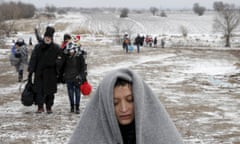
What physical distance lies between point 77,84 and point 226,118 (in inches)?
127

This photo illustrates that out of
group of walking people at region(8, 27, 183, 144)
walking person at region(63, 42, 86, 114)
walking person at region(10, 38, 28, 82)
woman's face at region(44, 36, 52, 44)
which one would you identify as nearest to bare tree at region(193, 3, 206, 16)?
walking person at region(10, 38, 28, 82)

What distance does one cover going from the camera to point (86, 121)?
1.89m

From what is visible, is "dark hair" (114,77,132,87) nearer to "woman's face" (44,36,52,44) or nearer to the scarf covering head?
the scarf covering head

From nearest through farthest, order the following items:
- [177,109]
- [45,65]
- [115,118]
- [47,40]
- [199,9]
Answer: [115,118] < [47,40] < [45,65] < [177,109] < [199,9]

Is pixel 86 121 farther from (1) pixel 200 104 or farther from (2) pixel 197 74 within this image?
(2) pixel 197 74

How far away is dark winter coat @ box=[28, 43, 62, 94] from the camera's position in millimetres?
7848

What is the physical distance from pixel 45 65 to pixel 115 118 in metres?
6.26

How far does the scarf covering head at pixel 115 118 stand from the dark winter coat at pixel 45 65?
605 cm

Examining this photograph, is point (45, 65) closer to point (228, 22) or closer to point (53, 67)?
point (53, 67)

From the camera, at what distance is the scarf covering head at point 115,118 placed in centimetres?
179

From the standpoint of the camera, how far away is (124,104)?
181 centimetres

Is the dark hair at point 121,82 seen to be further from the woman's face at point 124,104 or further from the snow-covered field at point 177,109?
the snow-covered field at point 177,109

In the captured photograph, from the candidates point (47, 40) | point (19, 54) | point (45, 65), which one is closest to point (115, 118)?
point (47, 40)

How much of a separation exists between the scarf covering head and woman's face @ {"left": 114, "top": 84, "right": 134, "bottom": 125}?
0.04 m
